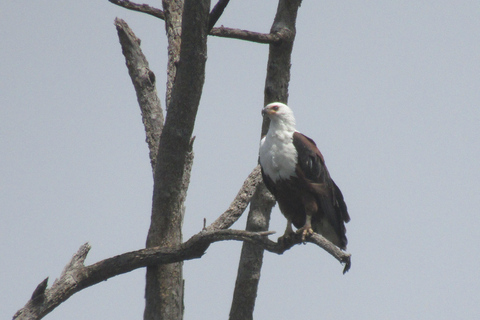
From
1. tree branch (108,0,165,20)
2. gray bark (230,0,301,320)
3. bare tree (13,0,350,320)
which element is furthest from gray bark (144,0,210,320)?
tree branch (108,0,165,20)

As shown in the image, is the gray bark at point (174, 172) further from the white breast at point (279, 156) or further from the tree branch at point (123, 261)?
the white breast at point (279, 156)

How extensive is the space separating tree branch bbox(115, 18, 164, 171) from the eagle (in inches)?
42.8

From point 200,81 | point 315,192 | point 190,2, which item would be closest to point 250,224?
point 315,192

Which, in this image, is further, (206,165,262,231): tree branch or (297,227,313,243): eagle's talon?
(206,165,262,231): tree branch

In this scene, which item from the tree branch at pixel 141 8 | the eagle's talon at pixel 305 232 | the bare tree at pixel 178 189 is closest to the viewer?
the bare tree at pixel 178 189

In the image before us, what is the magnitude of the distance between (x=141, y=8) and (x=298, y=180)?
2.53 m

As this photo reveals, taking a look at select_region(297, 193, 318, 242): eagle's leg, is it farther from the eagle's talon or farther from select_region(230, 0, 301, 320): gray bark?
select_region(230, 0, 301, 320): gray bark

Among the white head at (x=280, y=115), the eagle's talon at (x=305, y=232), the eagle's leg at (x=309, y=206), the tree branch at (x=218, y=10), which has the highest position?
the tree branch at (x=218, y=10)

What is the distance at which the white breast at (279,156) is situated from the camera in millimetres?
5836

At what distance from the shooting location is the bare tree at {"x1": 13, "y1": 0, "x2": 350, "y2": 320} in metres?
5.07

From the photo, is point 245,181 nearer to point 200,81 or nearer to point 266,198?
point 266,198

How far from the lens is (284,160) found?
19.2 ft

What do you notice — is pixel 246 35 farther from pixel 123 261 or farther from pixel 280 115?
pixel 123 261

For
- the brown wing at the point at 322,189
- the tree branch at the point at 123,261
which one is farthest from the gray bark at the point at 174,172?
the brown wing at the point at 322,189
